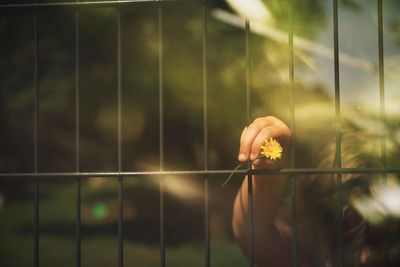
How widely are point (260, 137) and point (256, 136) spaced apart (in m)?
0.03

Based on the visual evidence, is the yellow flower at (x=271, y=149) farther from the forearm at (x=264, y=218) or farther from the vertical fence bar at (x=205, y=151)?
the forearm at (x=264, y=218)

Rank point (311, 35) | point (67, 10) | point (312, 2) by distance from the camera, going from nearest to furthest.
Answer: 1. point (67, 10)
2. point (311, 35)
3. point (312, 2)

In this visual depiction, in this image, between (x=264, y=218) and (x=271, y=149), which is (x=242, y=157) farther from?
(x=264, y=218)

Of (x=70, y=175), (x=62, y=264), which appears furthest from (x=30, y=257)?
(x=70, y=175)

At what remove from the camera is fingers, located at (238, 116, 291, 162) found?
1.96m

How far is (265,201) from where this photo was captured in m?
2.44

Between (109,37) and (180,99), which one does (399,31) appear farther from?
(109,37)

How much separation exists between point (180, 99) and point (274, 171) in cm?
405

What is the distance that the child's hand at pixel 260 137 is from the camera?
6.42 feet

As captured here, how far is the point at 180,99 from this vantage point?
5.95 metres

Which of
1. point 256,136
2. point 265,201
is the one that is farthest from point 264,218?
point 256,136

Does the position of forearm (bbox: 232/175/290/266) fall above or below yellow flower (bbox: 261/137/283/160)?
below

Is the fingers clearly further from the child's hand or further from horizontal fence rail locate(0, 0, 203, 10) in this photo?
horizontal fence rail locate(0, 0, 203, 10)

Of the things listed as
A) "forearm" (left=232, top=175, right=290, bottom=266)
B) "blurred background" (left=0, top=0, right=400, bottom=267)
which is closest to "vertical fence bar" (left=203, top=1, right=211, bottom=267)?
"forearm" (left=232, top=175, right=290, bottom=266)
